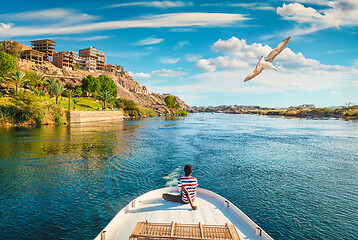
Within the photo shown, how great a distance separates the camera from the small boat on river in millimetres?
5832

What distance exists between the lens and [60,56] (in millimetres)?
149375

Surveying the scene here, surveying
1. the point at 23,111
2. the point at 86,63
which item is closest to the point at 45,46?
the point at 86,63

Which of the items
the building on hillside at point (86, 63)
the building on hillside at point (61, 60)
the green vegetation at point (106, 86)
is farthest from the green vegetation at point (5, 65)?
the building on hillside at point (86, 63)

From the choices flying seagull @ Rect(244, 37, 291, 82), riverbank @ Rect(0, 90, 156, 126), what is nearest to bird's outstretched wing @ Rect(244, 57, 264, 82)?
flying seagull @ Rect(244, 37, 291, 82)

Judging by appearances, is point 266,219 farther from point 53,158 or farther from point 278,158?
point 53,158

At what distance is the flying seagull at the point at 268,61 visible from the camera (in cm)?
1115

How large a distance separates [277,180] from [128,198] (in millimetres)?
11264

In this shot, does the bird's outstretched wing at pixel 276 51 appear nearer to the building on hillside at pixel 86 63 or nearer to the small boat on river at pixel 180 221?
the small boat on river at pixel 180 221

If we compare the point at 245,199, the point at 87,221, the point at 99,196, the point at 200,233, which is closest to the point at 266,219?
the point at 245,199

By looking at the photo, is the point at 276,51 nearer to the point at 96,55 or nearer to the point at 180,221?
the point at 180,221

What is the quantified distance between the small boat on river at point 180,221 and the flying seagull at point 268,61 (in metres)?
6.66

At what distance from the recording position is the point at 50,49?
5979 inches

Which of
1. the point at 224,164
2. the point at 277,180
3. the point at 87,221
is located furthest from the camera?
the point at 224,164

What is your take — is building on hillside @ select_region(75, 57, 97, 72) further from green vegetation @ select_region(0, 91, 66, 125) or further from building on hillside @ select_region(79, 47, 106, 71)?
green vegetation @ select_region(0, 91, 66, 125)
